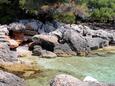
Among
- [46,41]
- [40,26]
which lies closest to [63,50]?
[46,41]

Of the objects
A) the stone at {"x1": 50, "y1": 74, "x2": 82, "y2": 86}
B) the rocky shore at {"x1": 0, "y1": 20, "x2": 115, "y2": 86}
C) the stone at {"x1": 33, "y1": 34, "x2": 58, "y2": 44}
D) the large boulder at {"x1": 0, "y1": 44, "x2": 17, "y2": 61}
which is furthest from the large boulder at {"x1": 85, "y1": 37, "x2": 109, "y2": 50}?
the stone at {"x1": 50, "y1": 74, "x2": 82, "y2": 86}

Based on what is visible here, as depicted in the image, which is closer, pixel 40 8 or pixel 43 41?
pixel 43 41

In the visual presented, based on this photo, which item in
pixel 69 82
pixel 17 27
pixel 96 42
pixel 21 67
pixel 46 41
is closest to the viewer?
pixel 69 82

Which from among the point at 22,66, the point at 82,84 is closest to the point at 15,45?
the point at 22,66

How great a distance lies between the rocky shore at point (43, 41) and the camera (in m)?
16.7

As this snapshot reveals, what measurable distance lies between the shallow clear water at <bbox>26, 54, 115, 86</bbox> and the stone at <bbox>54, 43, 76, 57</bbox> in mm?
844

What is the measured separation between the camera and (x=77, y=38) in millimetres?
20438

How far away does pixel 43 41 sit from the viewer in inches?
796

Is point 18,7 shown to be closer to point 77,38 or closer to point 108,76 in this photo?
point 77,38

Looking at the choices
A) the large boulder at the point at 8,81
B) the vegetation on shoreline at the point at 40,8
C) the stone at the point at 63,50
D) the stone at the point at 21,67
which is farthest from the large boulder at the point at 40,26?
the large boulder at the point at 8,81

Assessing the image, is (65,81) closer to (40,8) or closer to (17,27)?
(17,27)

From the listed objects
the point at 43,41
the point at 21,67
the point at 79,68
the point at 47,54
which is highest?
the point at 21,67

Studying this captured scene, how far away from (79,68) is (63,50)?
3608 millimetres

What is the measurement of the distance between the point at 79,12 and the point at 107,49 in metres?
4.16
